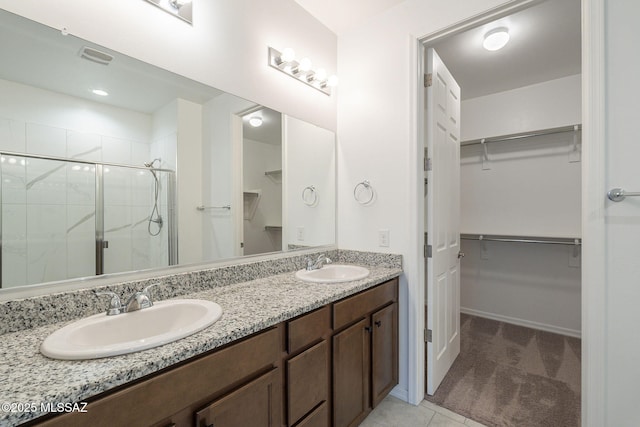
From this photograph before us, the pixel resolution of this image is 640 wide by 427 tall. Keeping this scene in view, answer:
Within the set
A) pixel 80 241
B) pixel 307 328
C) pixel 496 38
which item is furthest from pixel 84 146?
pixel 496 38

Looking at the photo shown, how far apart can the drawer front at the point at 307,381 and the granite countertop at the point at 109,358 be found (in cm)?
20

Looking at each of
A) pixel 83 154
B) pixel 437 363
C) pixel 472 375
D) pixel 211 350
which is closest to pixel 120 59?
pixel 83 154

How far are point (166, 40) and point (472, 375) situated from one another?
111 inches

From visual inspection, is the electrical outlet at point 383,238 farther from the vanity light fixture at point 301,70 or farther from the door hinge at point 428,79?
the vanity light fixture at point 301,70

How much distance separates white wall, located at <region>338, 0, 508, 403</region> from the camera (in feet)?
5.98

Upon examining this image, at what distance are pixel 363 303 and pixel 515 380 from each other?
146 cm

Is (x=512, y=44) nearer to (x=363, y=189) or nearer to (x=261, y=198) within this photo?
(x=363, y=189)

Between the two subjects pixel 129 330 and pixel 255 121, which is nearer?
pixel 129 330

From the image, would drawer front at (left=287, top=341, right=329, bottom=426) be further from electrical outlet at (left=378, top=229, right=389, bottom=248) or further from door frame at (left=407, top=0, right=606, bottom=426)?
door frame at (left=407, top=0, right=606, bottom=426)

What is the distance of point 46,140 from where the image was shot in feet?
3.43

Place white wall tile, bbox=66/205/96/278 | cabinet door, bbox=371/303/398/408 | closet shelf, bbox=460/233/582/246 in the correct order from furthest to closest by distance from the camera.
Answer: closet shelf, bbox=460/233/582/246
cabinet door, bbox=371/303/398/408
white wall tile, bbox=66/205/96/278

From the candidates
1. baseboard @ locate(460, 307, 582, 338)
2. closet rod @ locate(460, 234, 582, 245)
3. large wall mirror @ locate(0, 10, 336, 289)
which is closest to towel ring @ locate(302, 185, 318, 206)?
large wall mirror @ locate(0, 10, 336, 289)

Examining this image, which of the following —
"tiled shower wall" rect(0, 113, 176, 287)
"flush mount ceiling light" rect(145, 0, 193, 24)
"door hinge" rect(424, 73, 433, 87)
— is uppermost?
"flush mount ceiling light" rect(145, 0, 193, 24)

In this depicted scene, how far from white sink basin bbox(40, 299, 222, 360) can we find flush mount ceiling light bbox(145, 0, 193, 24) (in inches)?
50.6
